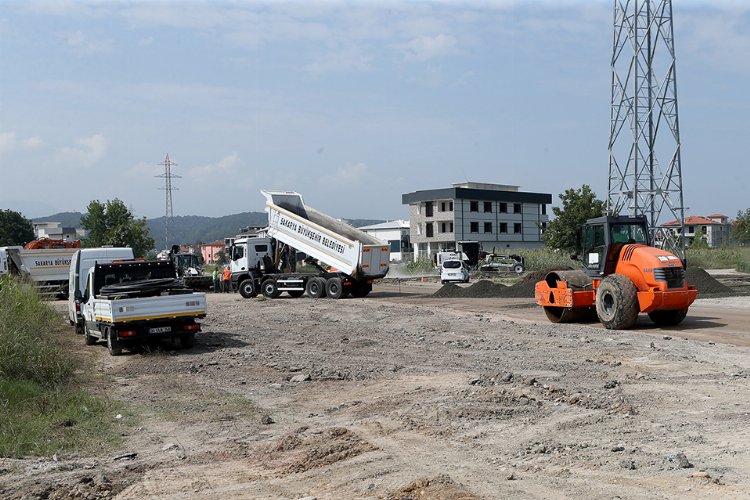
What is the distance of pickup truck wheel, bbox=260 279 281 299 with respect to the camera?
117 feet

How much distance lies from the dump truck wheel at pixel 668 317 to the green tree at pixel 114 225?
5306 centimetres

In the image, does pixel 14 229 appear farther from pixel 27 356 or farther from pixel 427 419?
pixel 427 419

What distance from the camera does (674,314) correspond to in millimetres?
19234

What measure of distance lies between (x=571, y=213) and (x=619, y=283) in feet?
139

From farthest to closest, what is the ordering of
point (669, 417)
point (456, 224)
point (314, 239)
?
point (456, 224) < point (314, 239) < point (669, 417)

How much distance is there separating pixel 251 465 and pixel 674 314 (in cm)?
1428

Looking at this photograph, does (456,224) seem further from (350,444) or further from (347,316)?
(350,444)

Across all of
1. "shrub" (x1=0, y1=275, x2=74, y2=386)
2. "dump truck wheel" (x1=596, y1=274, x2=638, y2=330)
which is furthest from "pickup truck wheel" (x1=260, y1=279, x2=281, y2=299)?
"shrub" (x1=0, y1=275, x2=74, y2=386)

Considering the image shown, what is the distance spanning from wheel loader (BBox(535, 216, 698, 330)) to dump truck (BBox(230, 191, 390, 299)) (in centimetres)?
1354

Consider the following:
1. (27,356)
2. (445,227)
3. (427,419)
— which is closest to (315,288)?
(27,356)

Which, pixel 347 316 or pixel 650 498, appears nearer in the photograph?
pixel 650 498

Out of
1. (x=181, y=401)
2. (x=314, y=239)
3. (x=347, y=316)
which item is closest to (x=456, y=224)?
(x=314, y=239)

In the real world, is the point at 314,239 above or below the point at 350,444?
above

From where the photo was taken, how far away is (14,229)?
90500mm
